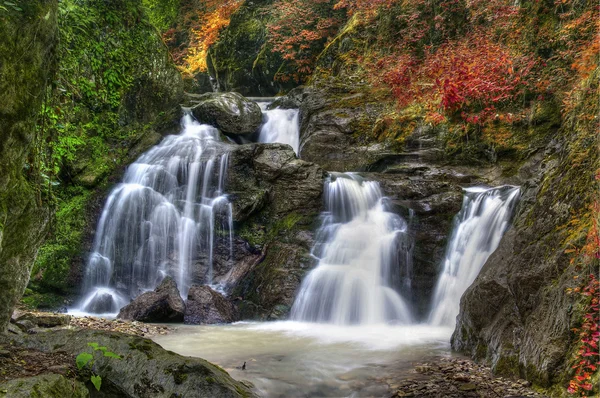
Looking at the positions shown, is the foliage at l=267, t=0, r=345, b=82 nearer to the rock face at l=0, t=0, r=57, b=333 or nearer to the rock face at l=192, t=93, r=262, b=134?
the rock face at l=192, t=93, r=262, b=134

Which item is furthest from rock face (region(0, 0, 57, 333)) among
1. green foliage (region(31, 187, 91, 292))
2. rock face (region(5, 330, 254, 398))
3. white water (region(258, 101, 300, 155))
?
white water (region(258, 101, 300, 155))

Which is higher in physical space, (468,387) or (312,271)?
(312,271)

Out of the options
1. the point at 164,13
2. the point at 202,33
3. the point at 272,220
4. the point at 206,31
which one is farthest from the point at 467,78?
the point at 164,13

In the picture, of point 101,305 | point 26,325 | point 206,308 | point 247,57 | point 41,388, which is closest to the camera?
point 41,388

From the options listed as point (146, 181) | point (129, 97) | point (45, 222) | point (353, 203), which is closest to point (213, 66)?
point (129, 97)

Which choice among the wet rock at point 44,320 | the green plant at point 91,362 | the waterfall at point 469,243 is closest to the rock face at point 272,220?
the waterfall at point 469,243

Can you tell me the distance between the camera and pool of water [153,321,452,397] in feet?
16.7

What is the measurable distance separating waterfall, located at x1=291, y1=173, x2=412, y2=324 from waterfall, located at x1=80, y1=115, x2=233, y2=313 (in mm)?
2701

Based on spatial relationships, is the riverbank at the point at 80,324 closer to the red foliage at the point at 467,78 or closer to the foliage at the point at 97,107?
the foliage at the point at 97,107

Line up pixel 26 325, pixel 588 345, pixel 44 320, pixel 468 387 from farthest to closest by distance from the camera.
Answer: pixel 44 320, pixel 26 325, pixel 468 387, pixel 588 345

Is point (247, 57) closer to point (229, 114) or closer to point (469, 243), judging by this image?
point (229, 114)

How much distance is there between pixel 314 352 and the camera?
6562 mm

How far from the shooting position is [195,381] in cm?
360

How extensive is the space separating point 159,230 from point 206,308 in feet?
10.4
